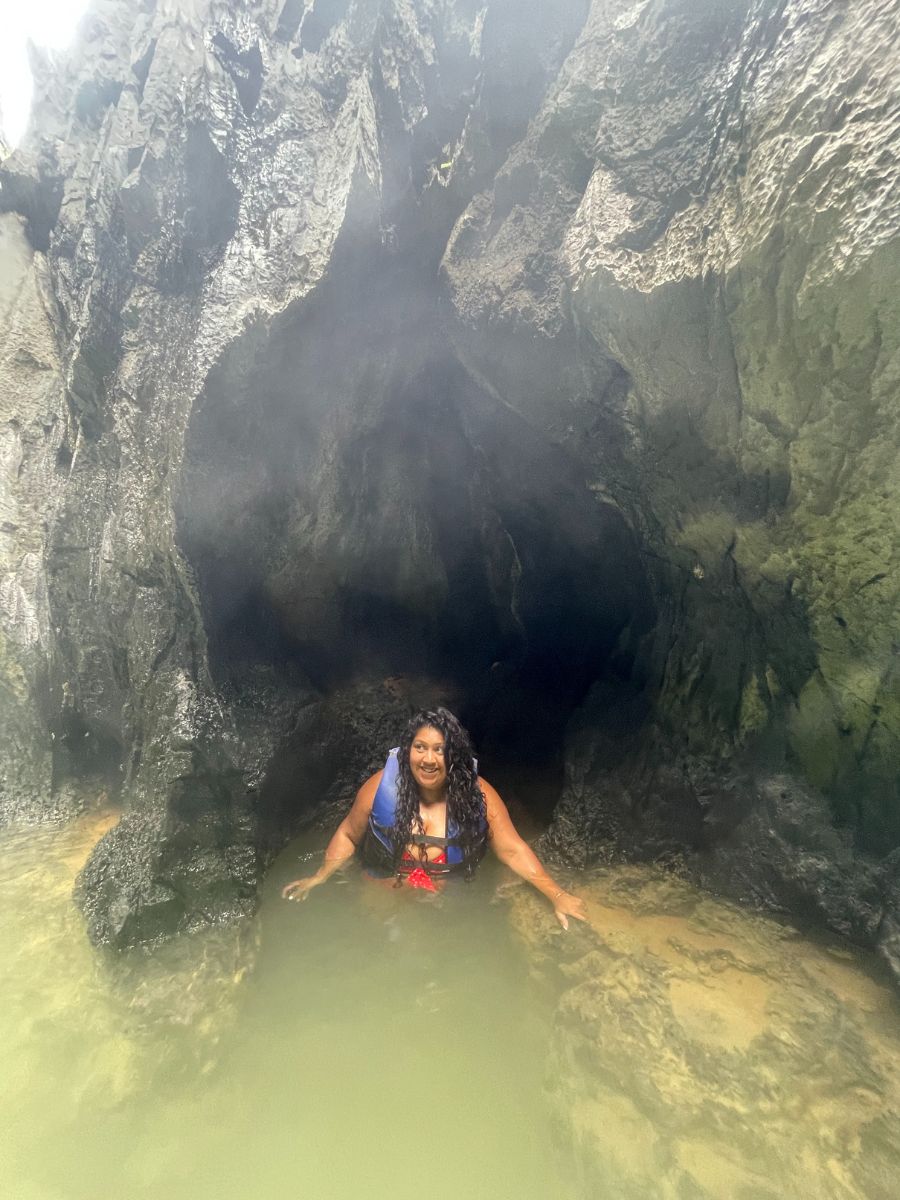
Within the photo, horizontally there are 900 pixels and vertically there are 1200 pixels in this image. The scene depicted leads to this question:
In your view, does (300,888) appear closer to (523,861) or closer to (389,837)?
(389,837)

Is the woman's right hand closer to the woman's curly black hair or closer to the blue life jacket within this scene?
the blue life jacket

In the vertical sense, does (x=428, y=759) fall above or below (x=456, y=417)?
below

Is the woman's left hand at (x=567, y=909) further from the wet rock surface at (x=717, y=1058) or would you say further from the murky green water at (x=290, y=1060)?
the murky green water at (x=290, y=1060)

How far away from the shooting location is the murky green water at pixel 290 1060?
192 cm

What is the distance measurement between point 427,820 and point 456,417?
296cm

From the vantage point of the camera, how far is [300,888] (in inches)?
124

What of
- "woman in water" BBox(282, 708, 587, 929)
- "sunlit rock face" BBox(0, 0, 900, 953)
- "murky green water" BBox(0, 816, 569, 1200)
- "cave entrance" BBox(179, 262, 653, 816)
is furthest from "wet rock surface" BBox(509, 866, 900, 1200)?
"cave entrance" BBox(179, 262, 653, 816)

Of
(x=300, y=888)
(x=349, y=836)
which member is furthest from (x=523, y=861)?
(x=300, y=888)

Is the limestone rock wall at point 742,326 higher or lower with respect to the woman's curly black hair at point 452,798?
higher

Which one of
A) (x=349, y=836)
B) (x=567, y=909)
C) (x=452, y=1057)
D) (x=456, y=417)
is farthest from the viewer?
(x=456, y=417)

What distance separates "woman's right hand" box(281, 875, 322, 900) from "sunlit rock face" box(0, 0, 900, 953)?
0.18m

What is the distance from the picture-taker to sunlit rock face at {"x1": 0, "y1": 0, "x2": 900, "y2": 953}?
7.73ft

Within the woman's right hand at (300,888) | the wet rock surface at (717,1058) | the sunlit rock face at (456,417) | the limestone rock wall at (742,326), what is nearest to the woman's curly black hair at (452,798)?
the woman's right hand at (300,888)

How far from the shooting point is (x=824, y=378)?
223cm
